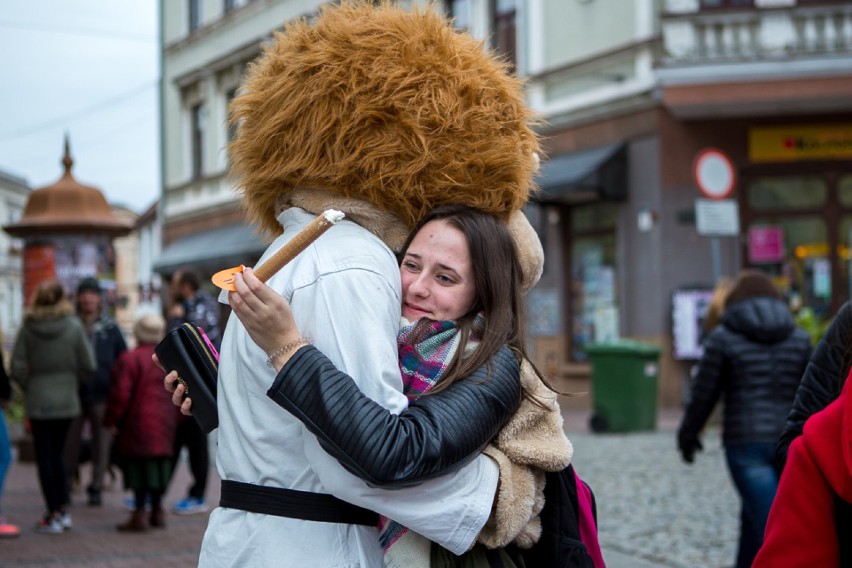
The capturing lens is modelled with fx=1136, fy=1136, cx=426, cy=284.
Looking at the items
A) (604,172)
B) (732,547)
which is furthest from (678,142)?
(732,547)

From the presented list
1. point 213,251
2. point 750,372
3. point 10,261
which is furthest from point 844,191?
point 10,261

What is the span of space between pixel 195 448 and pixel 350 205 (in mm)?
6338

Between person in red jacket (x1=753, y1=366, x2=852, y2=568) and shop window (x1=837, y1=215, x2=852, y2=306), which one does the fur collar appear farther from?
shop window (x1=837, y1=215, x2=852, y2=306)

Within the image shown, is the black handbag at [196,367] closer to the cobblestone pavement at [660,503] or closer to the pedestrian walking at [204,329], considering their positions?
the cobblestone pavement at [660,503]

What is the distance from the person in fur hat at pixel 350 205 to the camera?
2121mm

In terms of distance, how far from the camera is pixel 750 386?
18.2ft

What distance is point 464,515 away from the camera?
2127mm

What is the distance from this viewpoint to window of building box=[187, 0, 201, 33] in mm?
30047

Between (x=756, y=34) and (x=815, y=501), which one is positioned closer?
(x=815, y=501)

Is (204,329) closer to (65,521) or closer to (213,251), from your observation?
(65,521)

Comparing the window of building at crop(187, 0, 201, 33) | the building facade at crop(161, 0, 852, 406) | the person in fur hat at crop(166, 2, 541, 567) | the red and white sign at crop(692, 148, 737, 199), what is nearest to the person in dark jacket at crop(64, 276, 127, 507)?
the red and white sign at crop(692, 148, 737, 199)

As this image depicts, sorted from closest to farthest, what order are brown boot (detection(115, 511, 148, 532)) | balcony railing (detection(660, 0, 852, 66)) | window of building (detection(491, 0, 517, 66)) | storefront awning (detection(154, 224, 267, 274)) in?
brown boot (detection(115, 511, 148, 532)) → balcony railing (detection(660, 0, 852, 66)) → window of building (detection(491, 0, 517, 66)) → storefront awning (detection(154, 224, 267, 274))

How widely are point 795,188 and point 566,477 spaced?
567 inches

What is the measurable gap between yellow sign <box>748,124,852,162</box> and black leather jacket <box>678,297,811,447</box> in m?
10.8
